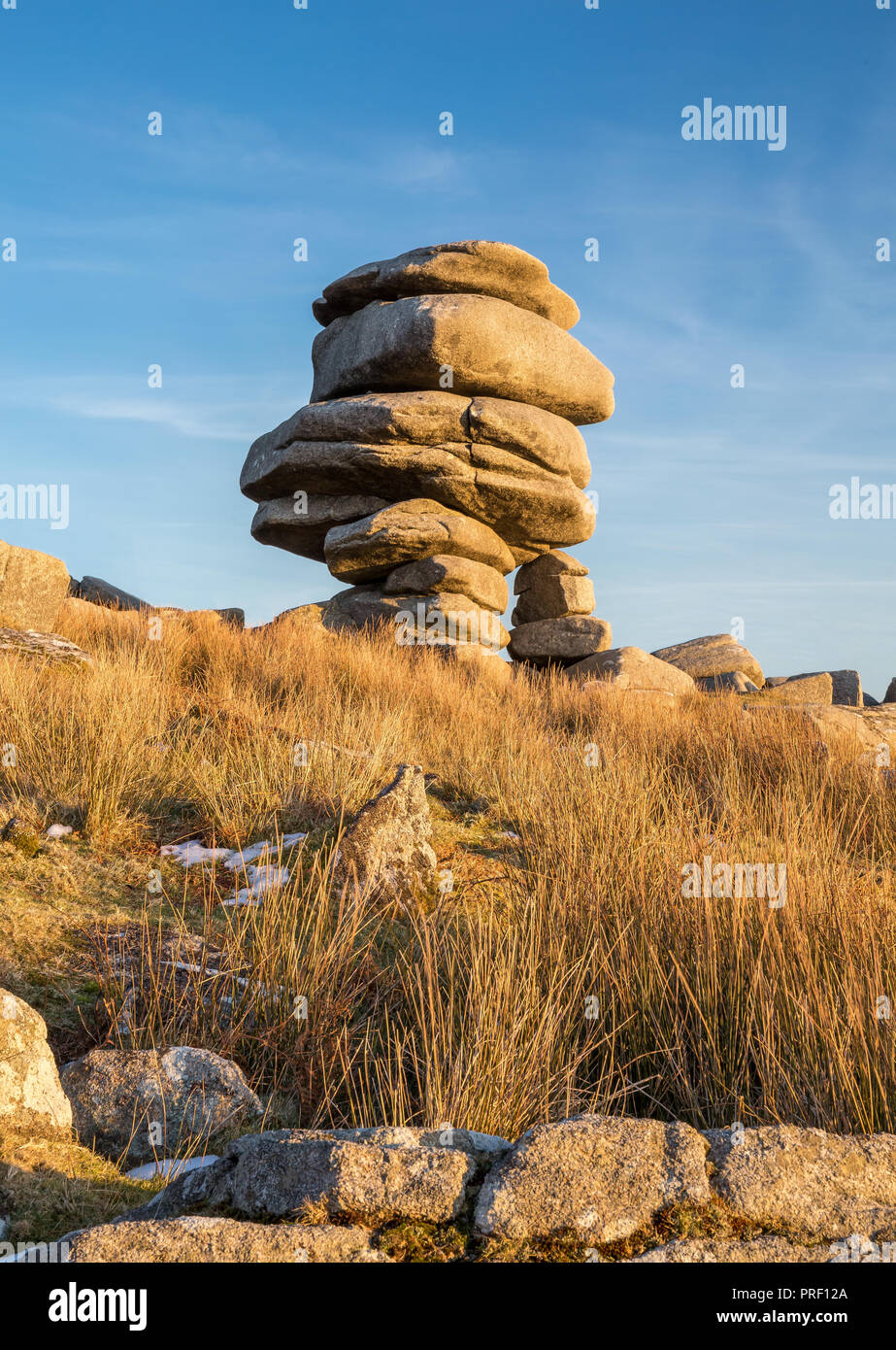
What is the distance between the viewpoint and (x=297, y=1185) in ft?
5.82

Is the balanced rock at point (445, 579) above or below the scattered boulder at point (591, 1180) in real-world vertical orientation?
above

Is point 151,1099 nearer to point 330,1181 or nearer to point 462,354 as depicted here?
point 330,1181

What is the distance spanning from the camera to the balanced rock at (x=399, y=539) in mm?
14836

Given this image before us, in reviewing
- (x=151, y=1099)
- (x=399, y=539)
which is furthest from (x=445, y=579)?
(x=151, y=1099)

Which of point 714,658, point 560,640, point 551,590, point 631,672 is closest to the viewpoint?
point 631,672

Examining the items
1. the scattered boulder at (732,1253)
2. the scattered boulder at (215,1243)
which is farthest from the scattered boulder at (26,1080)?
the scattered boulder at (732,1253)

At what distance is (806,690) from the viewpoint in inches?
626

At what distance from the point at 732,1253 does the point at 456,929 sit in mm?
2636

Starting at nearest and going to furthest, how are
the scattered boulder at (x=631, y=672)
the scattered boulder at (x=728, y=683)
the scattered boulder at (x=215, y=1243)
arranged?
the scattered boulder at (x=215, y=1243)
the scattered boulder at (x=631, y=672)
the scattered boulder at (x=728, y=683)

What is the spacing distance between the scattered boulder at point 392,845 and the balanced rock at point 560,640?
35.5 ft

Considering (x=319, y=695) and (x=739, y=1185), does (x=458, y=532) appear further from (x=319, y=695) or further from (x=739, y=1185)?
(x=739, y=1185)

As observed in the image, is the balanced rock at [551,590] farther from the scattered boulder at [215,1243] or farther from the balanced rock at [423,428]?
the scattered boulder at [215,1243]
